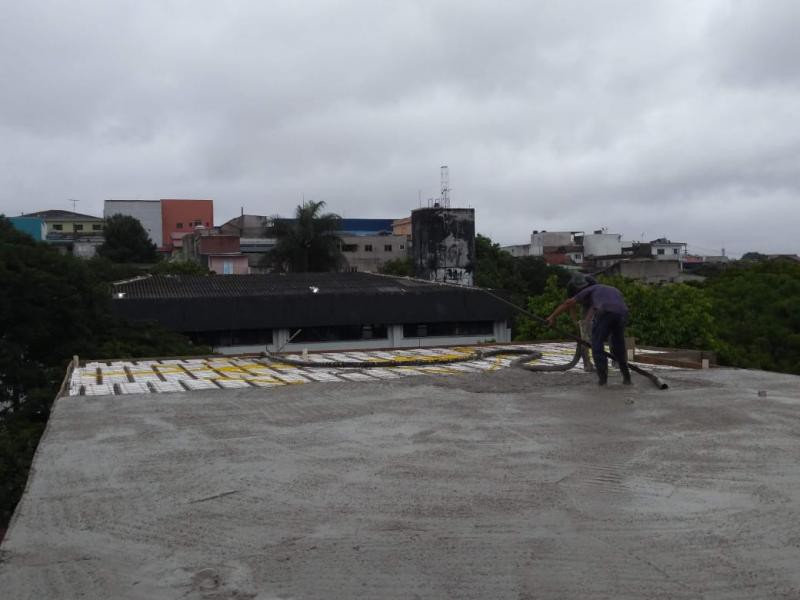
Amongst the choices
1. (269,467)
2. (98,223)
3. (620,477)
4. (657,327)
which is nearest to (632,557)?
(620,477)

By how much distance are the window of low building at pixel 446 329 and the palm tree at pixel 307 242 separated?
17.9 meters

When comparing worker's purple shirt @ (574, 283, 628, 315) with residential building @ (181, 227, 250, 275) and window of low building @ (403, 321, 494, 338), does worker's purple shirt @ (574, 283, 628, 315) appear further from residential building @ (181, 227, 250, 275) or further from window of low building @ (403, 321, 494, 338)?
residential building @ (181, 227, 250, 275)

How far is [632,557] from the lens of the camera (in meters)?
Result: 3.68

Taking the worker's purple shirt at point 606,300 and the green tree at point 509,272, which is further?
the green tree at point 509,272

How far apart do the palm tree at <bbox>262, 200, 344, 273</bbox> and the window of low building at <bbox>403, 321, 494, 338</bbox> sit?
17888mm

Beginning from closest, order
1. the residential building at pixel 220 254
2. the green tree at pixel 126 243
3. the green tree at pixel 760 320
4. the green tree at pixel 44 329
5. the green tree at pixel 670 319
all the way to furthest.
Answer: the green tree at pixel 44 329, the green tree at pixel 670 319, the green tree at pixel 760 320, the residential building at pixel 220 254, the green tree at pixel 126 243

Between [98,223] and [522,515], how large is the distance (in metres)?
86.1

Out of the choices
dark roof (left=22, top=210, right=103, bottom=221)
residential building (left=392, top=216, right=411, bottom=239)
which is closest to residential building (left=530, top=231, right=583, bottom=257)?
residential building (left=392, top=216, right=411, bottom=239)

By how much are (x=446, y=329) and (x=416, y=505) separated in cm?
3044

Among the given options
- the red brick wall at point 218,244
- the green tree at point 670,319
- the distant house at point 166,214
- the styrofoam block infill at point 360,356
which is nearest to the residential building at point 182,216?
the distant house at point 166,214

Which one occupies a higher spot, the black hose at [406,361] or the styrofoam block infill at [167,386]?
the black hose at [406,361]

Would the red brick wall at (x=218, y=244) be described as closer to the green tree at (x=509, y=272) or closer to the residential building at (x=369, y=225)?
the green tree at (x=509, y=272)

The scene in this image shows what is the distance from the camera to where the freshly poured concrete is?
348 centimetres

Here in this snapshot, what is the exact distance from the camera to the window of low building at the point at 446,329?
113 feet
